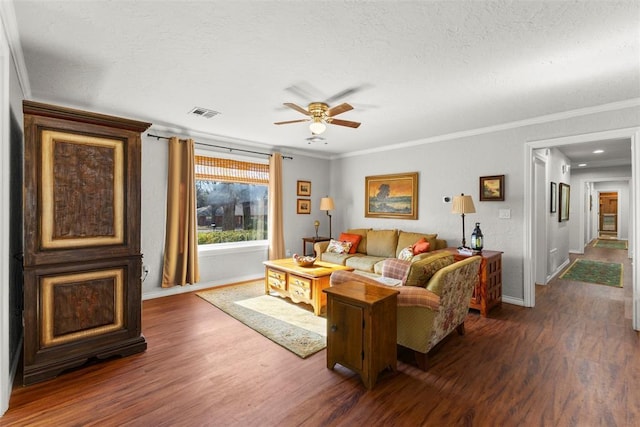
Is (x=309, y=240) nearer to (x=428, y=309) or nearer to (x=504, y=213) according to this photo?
(x=504, y=213)

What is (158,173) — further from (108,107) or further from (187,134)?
(108,107)

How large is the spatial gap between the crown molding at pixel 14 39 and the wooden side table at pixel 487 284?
4.51 meters

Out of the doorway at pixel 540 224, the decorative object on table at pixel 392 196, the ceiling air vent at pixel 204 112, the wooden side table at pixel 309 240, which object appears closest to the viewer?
the doorway at pixel 540 224

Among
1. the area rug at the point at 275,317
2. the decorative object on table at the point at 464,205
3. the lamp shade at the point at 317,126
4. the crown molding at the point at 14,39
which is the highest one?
the crown molding at the point at 14,39

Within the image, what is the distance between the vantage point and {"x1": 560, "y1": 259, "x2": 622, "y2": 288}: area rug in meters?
5.53

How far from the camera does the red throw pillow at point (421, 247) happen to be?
4.72m

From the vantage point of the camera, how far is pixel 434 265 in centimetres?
269

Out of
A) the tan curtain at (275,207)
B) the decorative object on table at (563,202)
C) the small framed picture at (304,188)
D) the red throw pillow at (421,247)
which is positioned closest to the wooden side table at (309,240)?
the tan curtain at (275,207)

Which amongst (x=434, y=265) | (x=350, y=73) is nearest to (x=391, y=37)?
(x=350, y=73)

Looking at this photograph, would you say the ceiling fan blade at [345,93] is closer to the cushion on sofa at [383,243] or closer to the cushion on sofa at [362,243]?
the cushion on sofa at [383,243]

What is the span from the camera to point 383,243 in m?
5.54

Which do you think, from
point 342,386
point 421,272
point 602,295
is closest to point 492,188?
point 602,295

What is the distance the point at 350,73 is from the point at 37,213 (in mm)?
2740

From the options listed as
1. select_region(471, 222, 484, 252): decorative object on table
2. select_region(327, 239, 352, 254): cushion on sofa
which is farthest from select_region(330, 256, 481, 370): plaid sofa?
select_region(327, 239, 352, 254): cushion on sofa
